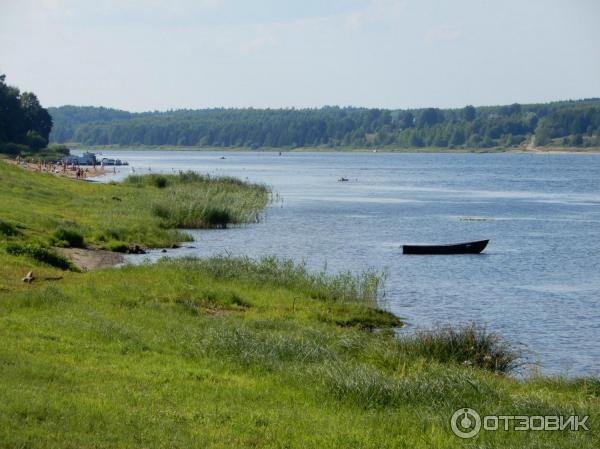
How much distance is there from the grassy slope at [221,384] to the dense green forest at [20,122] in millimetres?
102455

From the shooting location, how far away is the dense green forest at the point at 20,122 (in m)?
128

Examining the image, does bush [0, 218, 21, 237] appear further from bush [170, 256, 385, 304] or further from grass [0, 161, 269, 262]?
bush [170, 256, 385, 304]

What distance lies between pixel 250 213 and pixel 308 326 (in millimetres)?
41420

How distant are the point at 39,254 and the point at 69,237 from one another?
9108mm

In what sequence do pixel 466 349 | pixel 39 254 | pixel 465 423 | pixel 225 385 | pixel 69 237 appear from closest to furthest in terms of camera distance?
pixel 465 423, pixel 225 385, pixel 466 349, pixel 39 254, pixel 69 237

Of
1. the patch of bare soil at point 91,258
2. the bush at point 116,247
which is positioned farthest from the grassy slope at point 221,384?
the bush at point 116,247

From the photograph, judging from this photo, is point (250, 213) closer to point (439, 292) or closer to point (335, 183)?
point (439, 292)

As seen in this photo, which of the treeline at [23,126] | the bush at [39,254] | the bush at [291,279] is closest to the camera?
the bush at [39,254]

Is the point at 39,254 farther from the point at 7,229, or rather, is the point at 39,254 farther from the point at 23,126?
the point at 23,126

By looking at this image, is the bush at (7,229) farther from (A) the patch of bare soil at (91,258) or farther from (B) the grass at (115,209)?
(A) the patch of bare soil at (91,258)

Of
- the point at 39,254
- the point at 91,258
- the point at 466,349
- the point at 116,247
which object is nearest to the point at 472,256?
the point at 116,247

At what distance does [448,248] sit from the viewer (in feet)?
158

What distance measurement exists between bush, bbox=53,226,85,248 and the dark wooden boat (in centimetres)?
1647

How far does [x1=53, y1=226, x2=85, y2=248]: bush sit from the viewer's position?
3988 cm
